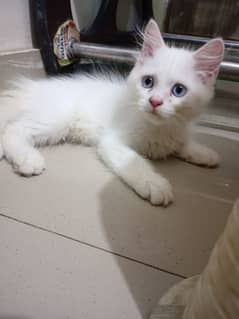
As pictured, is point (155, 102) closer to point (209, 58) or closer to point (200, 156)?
point (209, 58)

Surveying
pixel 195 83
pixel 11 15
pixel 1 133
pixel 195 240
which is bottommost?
pixel 195 240

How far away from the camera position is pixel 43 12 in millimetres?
1397

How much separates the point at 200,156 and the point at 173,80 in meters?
0.36

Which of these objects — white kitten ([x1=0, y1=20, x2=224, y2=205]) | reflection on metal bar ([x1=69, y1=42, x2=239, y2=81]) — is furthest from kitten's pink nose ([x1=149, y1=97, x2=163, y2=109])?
reflection on metal bar ([x1=69, y1=42, x2=239, y2=81])

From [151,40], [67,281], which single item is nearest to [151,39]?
[151,40]

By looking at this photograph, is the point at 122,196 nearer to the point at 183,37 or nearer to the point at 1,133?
the point at 1,133

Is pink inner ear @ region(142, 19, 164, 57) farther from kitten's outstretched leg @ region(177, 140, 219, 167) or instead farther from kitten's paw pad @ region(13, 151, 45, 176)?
kitten's paw pad @ region(13, 151, 45, 176)

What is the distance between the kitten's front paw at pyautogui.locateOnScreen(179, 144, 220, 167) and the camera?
45.3 inches

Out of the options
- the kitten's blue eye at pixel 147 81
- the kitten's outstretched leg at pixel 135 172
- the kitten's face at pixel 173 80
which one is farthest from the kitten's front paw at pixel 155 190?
the kitten's blue eye at pixel 147 81

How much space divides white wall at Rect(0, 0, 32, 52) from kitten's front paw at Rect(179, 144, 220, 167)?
2.90 ft

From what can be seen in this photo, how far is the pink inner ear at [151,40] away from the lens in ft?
3.29

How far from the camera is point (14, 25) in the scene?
1333mm

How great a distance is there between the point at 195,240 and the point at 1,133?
774 mm

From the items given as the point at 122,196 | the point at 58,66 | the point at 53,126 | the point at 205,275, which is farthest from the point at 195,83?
the point at 58,66
